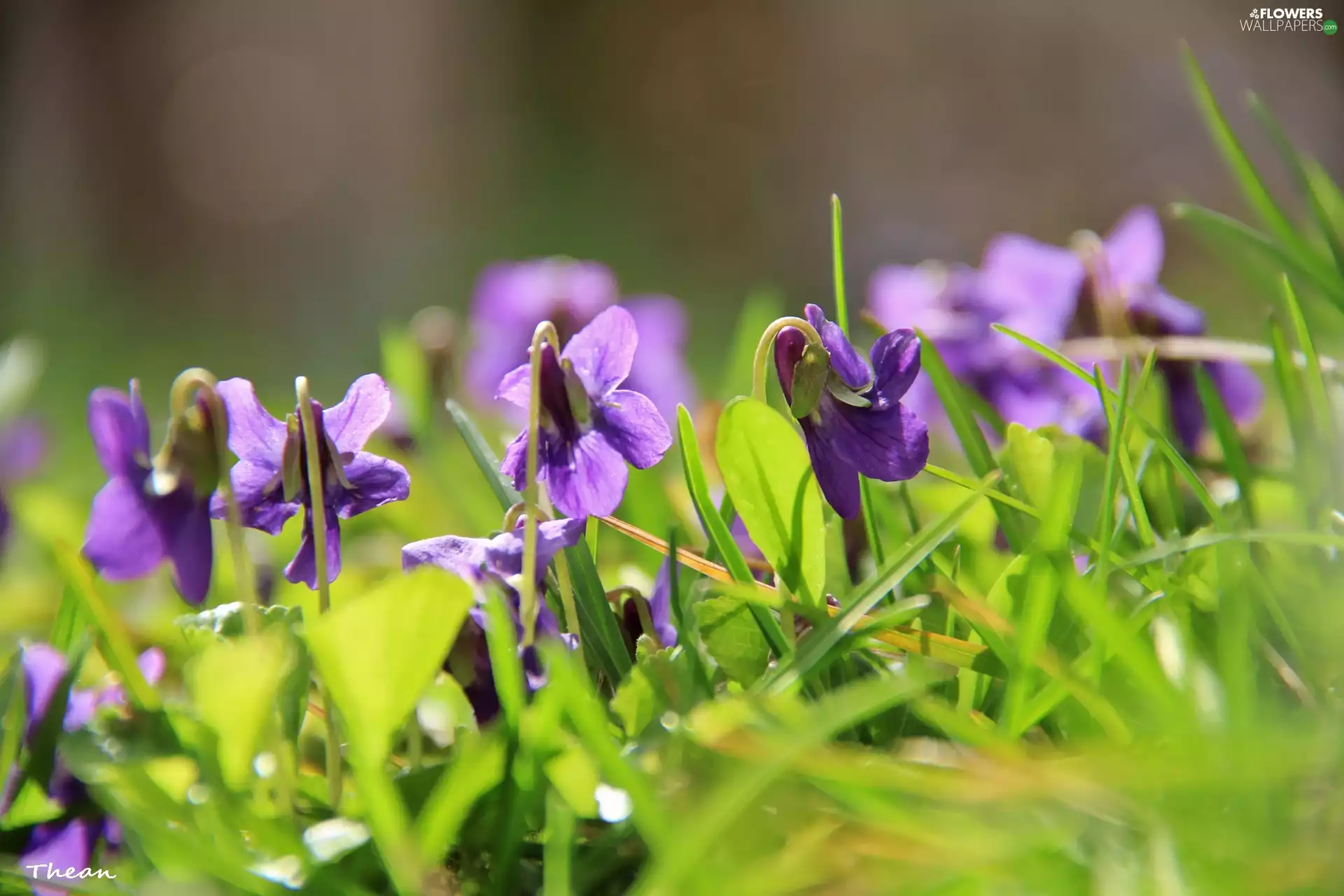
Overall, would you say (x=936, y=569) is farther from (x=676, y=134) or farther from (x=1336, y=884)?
(x=676, y=134)

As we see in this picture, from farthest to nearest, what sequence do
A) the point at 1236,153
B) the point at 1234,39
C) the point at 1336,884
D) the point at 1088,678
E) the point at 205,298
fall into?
the point at 205,298 → the point at 1234,39 → the point at 1236,153 → the point at 1088,678 → the point at 1336,884

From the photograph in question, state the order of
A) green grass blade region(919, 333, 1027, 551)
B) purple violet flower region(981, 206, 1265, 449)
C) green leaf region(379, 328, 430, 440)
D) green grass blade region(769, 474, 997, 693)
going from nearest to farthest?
green grass blade region(769, 474, 997, 693) < green grass blade region(919, 333, 1027, 551) < purple violet flower region(981, 206, 1265, 449) < green leaf region(379, 328, 430, 440)

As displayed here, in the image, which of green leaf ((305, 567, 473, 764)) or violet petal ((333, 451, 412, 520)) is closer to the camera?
green leaf ((305, 567, 473, 764))

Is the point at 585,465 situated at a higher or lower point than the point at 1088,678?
higher

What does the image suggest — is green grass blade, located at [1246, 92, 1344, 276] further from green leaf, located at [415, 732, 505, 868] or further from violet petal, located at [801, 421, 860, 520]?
green leaf, located at [415, 732, 505, 868]

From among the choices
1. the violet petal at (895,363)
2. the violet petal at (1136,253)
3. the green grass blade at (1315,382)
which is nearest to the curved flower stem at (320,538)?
the violet petal at (895,363)

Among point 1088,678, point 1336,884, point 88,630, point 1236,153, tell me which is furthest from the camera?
point 1236,153

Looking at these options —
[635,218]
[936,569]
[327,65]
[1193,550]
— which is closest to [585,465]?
[936,569]

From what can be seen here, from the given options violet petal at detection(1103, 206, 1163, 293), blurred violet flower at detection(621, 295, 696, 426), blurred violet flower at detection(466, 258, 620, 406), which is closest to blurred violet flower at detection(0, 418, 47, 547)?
blurred violet flower at detection(466, 258, 620, 406)

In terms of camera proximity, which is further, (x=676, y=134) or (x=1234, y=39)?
(x=676, y=134)
